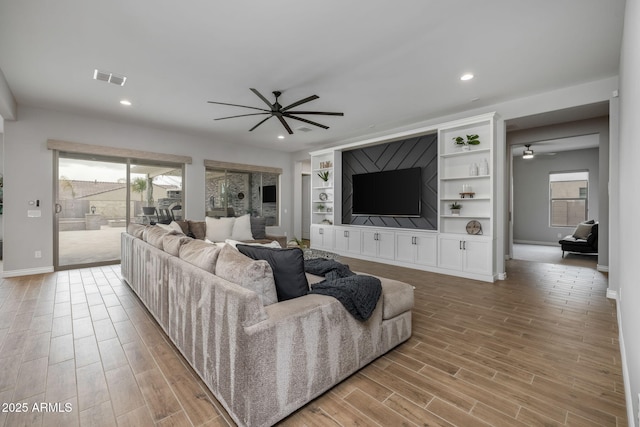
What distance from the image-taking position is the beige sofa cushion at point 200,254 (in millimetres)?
1980

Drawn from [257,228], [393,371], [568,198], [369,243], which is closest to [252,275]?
[393,371]

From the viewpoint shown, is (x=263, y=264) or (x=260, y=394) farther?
(x=263, y=264)

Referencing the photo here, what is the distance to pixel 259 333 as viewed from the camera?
57.2 inches

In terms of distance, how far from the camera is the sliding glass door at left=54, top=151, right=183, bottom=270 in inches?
205

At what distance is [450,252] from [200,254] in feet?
13.7

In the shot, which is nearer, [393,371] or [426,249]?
[393,371]

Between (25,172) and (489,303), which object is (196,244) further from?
(25,172)

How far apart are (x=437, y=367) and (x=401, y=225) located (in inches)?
160

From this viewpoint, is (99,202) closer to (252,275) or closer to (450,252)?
(252,275)

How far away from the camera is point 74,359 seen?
2.20m

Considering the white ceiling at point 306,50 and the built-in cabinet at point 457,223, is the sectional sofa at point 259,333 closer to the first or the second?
the white ceiling at point 306,50

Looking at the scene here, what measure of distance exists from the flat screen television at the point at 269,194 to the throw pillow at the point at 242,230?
2.40 metres

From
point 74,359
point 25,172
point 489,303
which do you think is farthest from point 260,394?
point 25,172

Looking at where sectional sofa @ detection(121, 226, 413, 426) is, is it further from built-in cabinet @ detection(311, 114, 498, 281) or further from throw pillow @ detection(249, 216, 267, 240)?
throw pillow @ detection(249, 216, 267, 240)
